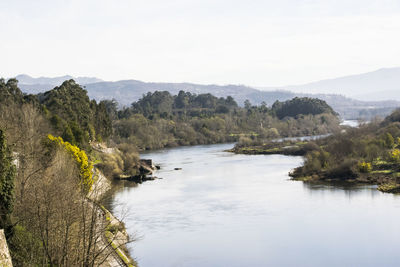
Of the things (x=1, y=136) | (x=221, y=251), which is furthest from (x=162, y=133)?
(x=1, y=136)

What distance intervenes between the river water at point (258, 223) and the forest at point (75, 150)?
3982 millimetres

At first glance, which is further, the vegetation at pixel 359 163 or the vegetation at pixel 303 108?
the vegetation at pixel 303 108

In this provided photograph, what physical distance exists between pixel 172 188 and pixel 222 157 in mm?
36215

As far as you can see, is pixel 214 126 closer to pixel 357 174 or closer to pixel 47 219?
pixel 357 174

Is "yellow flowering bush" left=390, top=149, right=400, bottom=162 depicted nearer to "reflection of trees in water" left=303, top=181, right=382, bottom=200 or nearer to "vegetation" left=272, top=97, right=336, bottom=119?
"reflection of trees in water" left=303, top=181, right=382, bottom=200

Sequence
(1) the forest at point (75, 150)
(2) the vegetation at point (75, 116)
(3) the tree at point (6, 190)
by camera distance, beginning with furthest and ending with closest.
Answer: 1. (2) the vegetation at point (75, 116)
2. (3) the tree at point (6, 190)
3. (1) the forest at point (75, 150)

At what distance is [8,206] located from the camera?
66.2ft

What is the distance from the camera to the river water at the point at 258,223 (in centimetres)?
3112

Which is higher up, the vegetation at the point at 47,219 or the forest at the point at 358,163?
the vegetation at the point at 47,219

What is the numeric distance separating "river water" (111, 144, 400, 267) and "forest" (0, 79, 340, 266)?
3982 millimetres

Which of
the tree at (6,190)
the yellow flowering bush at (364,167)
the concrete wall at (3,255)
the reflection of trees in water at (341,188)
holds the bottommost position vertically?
the reflection of trees in water at (341,188)

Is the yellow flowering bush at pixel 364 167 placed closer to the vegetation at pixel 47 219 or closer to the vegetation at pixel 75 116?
the vegetation at pixel 75 116

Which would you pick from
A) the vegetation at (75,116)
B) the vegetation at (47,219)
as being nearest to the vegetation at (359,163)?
the vegetation at (75,116)

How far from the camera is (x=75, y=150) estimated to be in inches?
1855
